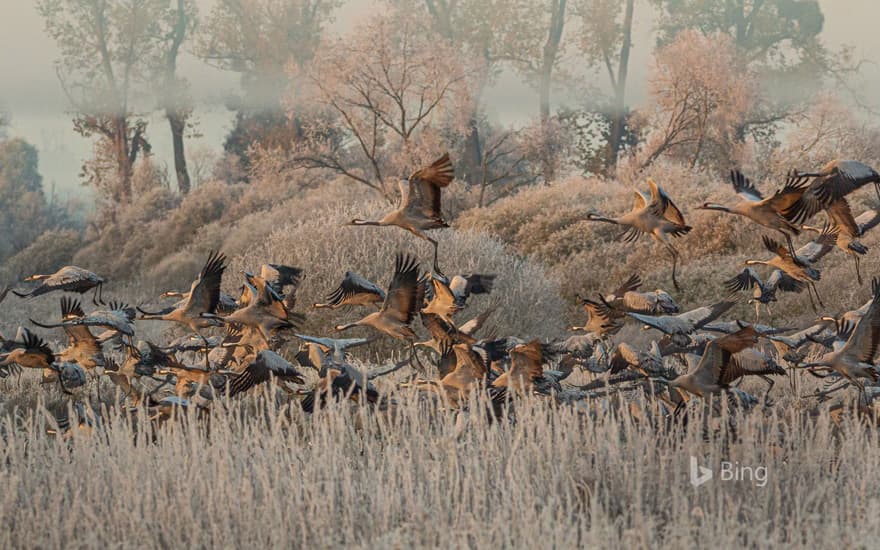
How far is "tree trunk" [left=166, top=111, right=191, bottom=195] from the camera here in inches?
1347

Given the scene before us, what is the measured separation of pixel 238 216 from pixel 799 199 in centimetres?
2390

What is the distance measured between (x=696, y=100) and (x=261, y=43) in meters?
16.5

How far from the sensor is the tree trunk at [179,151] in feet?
112

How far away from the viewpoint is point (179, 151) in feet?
114

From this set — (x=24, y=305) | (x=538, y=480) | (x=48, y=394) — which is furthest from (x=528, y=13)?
(x=538, y=480)

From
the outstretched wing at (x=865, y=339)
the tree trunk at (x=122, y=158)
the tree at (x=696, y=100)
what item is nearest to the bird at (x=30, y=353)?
the outstretched wing at (x=865, y=339)

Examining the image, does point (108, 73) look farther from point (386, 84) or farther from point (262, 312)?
point (262, 312)

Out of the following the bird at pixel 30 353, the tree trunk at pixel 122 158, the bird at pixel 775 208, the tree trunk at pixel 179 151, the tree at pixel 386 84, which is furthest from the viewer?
the tree trunk at pixel 179 151

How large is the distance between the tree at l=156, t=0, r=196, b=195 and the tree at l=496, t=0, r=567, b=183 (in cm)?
1087

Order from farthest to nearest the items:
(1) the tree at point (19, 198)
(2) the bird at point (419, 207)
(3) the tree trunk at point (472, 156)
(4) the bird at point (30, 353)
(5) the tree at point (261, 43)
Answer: (5) the tree at point (261, 43)
(1) the tree at point (19, 198)
(3) the tree trunk at point (472, 156)
(4) the bird at point (30, 353)
(2) the bird at point (419, 207)

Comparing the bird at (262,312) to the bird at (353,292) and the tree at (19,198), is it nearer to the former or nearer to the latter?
the bird at (353,292)

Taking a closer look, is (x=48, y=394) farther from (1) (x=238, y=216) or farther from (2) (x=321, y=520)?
(1) (x=238, y=216)

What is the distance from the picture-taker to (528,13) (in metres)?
37.2

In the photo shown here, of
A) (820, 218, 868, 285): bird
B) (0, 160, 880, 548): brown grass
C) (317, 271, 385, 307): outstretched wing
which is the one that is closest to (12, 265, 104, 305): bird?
(0, 160, 880, 548): brown grass
